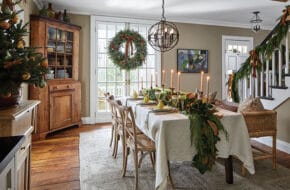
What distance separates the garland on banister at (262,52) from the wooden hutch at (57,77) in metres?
3.19

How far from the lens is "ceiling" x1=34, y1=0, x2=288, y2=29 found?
14.6 ft

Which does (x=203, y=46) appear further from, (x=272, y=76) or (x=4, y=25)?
(x=4, y=25)

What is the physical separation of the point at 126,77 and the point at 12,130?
421 centimetres

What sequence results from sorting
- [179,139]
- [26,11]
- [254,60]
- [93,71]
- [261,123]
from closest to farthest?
[179,139], [261,123], [254,60], [26,11], [93,71]

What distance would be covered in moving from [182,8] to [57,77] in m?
3.06

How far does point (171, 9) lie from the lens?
4.94 metres

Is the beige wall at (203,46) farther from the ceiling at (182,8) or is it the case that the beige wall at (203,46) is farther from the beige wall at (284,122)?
the beige wall at (284,122)

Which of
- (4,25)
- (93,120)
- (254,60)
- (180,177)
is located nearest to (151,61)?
(93,120)

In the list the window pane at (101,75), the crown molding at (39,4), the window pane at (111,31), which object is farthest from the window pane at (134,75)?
the crown molding at (39,4)

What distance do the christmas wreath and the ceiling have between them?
52 cm

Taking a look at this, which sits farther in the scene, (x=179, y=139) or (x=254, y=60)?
(x=254, y=60)

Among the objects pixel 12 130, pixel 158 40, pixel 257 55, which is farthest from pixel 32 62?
pixel 257 55

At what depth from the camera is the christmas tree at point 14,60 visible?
57.3 inches

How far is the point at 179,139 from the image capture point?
2047mm
